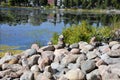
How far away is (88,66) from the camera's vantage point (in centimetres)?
980

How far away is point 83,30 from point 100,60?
20.5 ft

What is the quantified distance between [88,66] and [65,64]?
2.94ft

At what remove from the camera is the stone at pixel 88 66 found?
31.8ft

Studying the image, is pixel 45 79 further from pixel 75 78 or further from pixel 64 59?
pixel 64 59

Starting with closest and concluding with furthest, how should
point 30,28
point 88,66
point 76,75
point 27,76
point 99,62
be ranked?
1. point 76,75
2. point 27,76
3. point 88,66
4. point 99,62
5. point 30,28

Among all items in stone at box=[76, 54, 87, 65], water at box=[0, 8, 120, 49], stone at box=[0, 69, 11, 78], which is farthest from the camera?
water at box=[0, 8, 120, 49]

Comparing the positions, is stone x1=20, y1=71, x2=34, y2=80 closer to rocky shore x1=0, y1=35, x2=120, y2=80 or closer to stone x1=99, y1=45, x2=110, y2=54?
rocky shore x1=0, y1=35, x2=120, y2=80

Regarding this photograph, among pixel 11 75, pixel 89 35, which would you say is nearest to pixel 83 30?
pixel 89 35

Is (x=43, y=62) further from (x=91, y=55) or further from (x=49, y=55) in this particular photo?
(x=91, y=55)

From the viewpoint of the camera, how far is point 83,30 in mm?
16391

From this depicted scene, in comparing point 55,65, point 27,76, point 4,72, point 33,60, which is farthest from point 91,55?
point 4,72

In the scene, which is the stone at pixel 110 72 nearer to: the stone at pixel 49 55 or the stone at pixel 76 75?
the stone at pixel 76 75

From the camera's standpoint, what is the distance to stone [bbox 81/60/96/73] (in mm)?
9701

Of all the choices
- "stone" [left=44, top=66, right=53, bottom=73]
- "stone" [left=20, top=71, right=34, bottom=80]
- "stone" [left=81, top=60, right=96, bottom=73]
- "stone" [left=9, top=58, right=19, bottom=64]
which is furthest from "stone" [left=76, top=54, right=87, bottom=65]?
"stone" [left=9, top=58, right=19, bottom=64]
